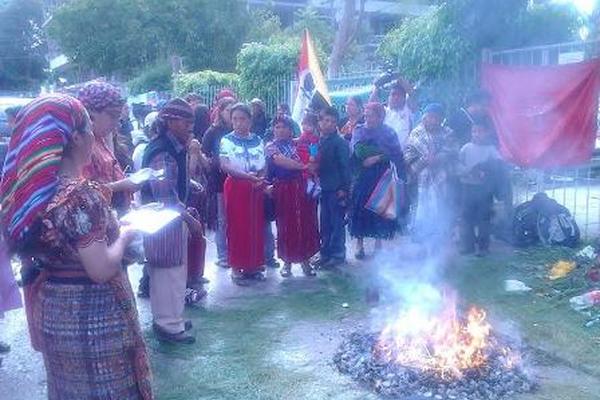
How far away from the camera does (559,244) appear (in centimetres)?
821

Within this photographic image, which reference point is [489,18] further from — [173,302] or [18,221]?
[18,221]

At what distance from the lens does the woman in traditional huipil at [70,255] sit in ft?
8.63

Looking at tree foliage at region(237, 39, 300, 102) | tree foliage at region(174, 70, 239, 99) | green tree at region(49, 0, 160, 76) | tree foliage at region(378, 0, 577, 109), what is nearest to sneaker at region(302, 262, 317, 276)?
tree foliage at region(378, 0, 577, 109)

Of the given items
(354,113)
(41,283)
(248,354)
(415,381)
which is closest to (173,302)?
(248,354)

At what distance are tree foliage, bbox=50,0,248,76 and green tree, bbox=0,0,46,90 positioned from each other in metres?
12.1

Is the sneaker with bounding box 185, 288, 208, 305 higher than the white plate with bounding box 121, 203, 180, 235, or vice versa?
the white plate with bounding box 121, 203, 180, 235

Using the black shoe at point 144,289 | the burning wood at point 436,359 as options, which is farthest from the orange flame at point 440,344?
the black shoe at point 144,289

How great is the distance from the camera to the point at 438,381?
4.58m

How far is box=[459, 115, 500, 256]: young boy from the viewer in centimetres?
802

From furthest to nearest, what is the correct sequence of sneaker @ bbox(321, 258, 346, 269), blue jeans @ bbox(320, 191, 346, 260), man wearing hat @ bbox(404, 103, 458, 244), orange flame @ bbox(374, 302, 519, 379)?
1. man wearing hat @ bbox(404, 103, 458, 244)
2. sneaker @ bbox(321, 258, 346, 269)
3. blue jeans @ bbox(320, 191, 346, 260)
4. orange flame @ bbox(374, 302, 519, 379)

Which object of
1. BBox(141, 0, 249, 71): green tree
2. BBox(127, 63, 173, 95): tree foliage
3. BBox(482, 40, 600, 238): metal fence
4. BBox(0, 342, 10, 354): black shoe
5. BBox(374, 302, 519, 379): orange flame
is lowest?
BBox(0, 342, 10, 354): black shoe

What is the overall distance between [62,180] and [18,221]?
0.73ft

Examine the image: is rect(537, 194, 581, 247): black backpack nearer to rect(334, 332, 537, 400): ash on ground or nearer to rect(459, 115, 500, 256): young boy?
rect(459, 115, 500, 256): young boy

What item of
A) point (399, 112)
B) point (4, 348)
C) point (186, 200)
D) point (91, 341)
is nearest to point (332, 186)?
point (399, 112)
